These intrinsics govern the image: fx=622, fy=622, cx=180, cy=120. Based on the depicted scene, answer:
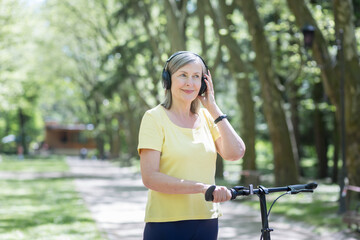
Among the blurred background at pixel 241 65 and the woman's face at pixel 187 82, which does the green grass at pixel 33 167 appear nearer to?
the blurred background at pixel 241 65

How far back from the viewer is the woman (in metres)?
3.42

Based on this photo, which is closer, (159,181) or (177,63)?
(159,181)

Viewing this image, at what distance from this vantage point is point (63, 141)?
3910 inches

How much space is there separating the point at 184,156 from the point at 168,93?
1.50 ft

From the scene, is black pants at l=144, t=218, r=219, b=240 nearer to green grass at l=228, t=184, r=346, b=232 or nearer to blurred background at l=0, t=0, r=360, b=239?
blurred background at l=0, t=0, r=360, b=239

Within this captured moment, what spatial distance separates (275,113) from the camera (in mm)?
18719

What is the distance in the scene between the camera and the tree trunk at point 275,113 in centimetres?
1820

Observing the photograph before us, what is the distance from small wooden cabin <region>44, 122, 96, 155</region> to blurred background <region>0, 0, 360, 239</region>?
35.8 metres

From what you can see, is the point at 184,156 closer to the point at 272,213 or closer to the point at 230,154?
the point at 230,154

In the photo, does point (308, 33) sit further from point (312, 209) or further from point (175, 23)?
Result: point (175, 23)

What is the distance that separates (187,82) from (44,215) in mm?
11066

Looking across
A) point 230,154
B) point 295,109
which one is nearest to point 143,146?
point 230,154

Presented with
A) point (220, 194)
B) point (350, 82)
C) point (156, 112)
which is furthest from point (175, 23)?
point (220, 194)

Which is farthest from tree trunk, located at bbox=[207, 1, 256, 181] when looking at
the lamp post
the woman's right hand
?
the woman's right hand
